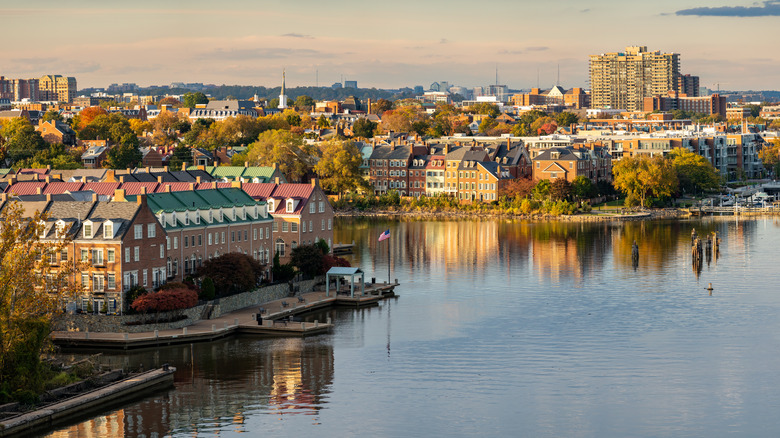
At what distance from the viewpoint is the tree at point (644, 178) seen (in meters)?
131

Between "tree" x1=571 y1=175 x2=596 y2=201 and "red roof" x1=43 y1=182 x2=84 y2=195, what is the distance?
2724 inches

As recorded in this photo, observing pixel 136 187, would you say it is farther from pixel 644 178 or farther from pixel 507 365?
pixel 644 178

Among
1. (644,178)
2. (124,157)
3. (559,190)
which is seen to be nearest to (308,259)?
(559,190)

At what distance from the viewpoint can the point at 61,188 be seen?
239ft

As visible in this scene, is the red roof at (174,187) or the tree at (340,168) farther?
the tree at (340,168)

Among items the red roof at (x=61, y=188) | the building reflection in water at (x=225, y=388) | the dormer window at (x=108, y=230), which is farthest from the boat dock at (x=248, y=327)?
the red roof at (x=61, y=188)

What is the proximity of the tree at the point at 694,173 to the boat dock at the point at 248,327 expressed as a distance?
8650 centimetres

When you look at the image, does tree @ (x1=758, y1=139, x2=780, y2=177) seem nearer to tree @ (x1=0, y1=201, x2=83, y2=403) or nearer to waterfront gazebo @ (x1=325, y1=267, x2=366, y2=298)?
waterfront gazebo @ (x1=325, y1=267, x2=366, y2=298)

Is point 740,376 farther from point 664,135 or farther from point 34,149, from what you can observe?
point 664,135

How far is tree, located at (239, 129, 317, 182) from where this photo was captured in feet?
423

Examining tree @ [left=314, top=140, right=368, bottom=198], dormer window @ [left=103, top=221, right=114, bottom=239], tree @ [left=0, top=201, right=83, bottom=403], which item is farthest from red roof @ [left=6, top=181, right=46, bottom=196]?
tree @ [left=314, top=140, right=368, bottom=198]

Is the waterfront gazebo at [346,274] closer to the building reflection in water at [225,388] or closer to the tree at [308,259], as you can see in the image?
the tree at [308,259]

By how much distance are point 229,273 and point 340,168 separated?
7303cm

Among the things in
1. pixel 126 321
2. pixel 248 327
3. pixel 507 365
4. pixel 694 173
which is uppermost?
pixel 694 173
